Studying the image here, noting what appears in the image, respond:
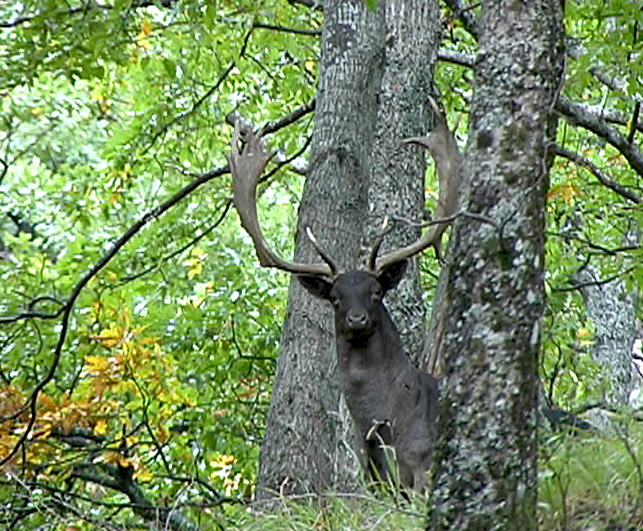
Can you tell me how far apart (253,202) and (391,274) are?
0.96 m

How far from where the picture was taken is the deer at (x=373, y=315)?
313 inches

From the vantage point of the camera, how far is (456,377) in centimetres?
458

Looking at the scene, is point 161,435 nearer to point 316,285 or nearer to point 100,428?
point 100,428

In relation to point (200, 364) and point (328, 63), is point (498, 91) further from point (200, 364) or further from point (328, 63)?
point (200, 364)

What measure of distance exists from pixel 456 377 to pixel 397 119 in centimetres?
470

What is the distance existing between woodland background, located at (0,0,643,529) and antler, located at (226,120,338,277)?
4.00 feet

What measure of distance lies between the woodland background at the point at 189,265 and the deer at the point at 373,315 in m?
1.07

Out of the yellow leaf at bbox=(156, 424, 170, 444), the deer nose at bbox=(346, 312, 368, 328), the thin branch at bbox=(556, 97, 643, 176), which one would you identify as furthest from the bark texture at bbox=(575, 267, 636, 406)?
the deer nose at bbox=(346, 312, 368, 328)

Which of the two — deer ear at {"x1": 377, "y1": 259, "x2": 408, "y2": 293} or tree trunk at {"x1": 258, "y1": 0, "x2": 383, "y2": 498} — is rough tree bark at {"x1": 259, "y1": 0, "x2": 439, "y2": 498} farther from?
deer ear at {"x1": 377, "y1": 259, "x2": 408, "y2": 293}

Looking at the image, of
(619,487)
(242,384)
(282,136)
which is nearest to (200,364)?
(242,384)

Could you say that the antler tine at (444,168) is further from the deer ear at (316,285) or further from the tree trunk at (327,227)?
the tree trunk at (327,227)

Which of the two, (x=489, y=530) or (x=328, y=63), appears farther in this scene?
(x=328, y=63)

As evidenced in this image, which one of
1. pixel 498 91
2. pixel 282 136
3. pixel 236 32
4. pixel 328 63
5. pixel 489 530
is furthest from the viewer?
pixel 282 136

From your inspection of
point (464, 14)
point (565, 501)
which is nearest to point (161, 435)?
point (464, 14)
